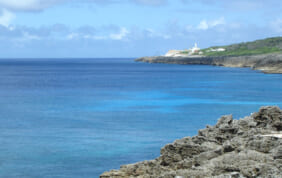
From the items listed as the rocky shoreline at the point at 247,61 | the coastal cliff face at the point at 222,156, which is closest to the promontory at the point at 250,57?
the rocky shoreline at the point at 247,61

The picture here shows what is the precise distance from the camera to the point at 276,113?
66.9 feet

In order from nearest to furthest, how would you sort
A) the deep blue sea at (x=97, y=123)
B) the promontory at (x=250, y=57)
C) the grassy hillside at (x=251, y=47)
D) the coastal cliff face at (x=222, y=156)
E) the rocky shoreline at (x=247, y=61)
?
the coastal cliff face at (x=222, y=156), the deep blue sea at (x=97, y=123), the rocky shoreline at (x=247, y=61), the promontory at (x=250, y=57), the grassy hillside at (x=251, y=47)

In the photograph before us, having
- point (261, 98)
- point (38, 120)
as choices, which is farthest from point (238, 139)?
point (261, 98)

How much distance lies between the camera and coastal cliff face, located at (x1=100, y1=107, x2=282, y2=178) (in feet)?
39.2

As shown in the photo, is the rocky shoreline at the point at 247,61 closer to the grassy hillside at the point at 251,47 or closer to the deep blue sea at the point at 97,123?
the grassy hillside at the point at 251,47

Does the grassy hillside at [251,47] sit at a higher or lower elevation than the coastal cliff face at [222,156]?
higher

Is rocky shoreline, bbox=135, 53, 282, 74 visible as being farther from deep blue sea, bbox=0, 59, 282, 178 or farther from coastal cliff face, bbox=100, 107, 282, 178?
coastal cliff face, bbox=100, 107, 282, 178

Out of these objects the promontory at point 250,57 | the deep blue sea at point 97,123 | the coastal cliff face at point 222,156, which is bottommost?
the deep blue sea at point 97,123

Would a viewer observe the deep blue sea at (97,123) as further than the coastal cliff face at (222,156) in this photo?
Yes

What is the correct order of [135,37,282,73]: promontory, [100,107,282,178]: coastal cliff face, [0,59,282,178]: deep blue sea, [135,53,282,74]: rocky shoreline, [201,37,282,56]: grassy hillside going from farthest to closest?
[201,37,282,56]: grassy hillside
[135,37,282,73]: promontory
[135,53,282,74]: rocky shoreline
[0,59,282,178]: deep blue sea
[100,107,282,178]: coastal cliff face

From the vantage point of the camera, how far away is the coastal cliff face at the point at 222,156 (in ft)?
39.2

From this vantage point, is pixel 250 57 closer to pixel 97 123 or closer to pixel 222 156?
pixel 97 123

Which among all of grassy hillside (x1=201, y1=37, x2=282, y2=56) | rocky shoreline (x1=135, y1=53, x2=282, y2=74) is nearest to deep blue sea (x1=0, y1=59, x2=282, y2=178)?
rocky shoreline (x1=135, y1=53, x2=282, y2=74)

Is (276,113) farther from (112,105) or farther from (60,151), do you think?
(112,105)
